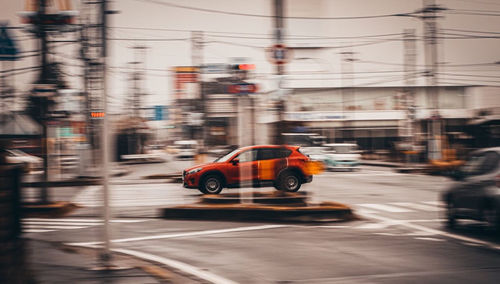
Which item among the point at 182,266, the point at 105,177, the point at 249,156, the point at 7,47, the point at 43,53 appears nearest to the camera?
the point at 105,177

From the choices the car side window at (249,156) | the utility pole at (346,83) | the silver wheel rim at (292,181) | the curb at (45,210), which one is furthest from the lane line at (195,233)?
the utility pole at (346,83)

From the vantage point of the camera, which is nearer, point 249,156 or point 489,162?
point 489,162

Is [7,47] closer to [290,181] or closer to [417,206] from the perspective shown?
[290,181]

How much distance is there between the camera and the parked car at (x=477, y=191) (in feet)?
33.9

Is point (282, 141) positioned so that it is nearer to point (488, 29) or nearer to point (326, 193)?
point (326, 193)

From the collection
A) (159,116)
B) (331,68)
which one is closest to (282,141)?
(159,116)

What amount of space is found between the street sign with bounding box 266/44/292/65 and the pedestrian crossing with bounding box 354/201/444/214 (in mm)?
4556

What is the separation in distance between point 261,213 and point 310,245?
3723 millimetres

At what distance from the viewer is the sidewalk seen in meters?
7.18

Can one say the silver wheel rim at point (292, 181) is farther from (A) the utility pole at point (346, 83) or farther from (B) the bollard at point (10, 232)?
(A) the utility pole at point (346, 83)

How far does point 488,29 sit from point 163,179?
46.7 m

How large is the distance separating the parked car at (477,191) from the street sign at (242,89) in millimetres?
5706

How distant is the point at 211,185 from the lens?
20781 mm

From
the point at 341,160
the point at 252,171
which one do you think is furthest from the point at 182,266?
the point at 341,160
